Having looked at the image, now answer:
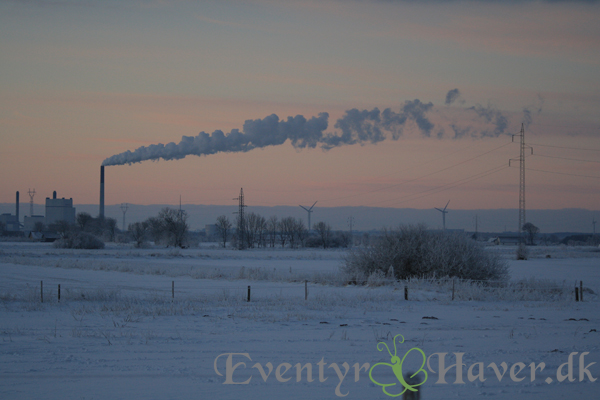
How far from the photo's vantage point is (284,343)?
12.0 metres

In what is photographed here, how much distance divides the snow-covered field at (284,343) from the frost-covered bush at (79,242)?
67.1 metres

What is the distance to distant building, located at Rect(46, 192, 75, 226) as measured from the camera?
160750 mm

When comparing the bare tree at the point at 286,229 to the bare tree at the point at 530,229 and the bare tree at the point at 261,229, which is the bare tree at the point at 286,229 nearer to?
the bare tree at the point at 261,229

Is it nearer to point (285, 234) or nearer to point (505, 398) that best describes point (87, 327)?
point (505, 398)

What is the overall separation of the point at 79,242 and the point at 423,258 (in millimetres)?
69574

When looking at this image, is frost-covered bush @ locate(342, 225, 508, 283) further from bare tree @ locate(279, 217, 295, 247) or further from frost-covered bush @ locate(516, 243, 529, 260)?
bare tree @ locate(279, 217, 295, 247)

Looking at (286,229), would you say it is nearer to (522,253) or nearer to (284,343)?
(522,253)

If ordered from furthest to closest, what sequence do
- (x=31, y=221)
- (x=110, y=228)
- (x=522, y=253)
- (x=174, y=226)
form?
(x=31, y=221) → (x=110, y=228) → (x=174, y=226) → (x=522, y=253)

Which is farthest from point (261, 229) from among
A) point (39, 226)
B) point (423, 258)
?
point (423, 258)

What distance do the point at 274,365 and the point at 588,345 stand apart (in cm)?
729

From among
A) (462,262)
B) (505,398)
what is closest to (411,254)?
(462,262)

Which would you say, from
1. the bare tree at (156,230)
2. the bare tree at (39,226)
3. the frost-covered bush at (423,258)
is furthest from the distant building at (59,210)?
the frost-covered bush at (423,258)

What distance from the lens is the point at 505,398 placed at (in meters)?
7.70

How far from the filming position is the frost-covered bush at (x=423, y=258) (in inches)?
1145
